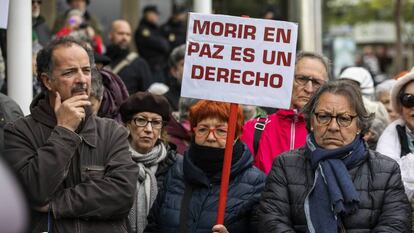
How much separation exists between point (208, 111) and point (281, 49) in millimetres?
633

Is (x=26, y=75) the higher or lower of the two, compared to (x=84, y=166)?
higher

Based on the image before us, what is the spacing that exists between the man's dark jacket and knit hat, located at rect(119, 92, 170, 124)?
1.07 metres

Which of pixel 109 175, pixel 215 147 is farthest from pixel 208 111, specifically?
pixel 109 175

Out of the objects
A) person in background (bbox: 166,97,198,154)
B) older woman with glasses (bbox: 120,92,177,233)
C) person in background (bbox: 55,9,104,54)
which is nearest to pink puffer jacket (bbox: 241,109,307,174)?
older woman with glasses (bbox: 120,92,177,233)

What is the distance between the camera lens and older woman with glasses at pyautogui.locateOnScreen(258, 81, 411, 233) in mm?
4551

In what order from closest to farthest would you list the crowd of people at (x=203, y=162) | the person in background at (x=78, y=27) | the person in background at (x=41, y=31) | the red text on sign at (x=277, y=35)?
the crowd of people at (x=203, y=162), the red text on sign at (x=277, y=35), the person in background at (x=41, y=31), the person in background at (x=78, y=27)

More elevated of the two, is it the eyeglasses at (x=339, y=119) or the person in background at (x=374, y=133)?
the eyeglasses at (x=339, y=119)

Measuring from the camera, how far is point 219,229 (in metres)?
4.75

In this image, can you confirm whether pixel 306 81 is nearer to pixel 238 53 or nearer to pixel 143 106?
pixel 238 53

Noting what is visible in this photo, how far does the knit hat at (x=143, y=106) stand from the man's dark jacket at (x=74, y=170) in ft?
A: 3.52

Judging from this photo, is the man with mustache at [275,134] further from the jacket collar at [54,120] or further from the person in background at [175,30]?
the person in background at [175,30]

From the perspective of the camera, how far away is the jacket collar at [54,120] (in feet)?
15.0

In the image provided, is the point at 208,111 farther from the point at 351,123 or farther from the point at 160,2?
the point at 160,2

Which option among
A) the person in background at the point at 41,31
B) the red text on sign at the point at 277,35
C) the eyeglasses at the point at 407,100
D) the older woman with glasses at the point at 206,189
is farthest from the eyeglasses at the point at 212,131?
the person in background at the point at 41,31
